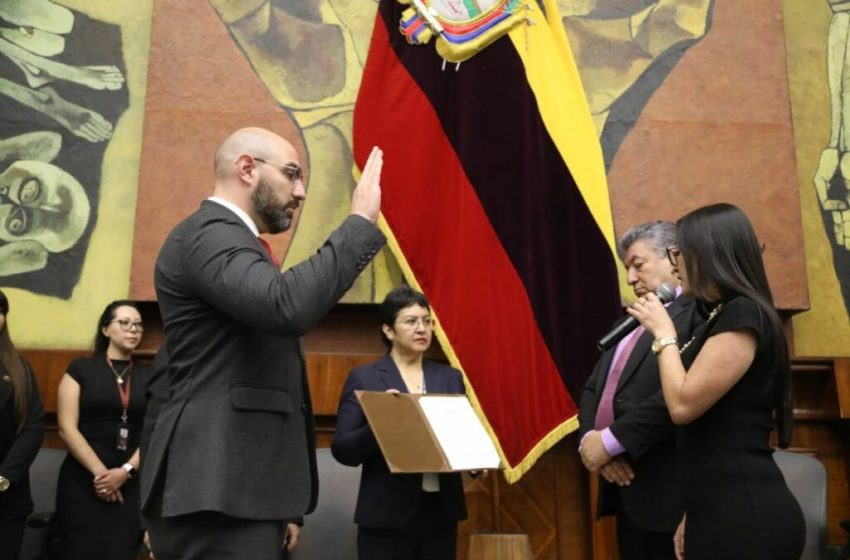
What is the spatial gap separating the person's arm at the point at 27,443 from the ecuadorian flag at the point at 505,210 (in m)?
1.88

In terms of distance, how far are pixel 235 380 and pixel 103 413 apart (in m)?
2.54

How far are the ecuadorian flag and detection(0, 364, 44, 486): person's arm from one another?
188 cm

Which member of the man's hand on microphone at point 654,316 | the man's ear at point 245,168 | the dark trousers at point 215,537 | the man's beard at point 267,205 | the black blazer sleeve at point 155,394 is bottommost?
the dark trousers at point 215,537

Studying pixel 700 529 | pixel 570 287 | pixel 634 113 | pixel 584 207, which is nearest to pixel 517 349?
pixel 570 287

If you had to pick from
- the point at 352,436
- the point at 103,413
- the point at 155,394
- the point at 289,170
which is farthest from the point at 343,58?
the point at 289,170

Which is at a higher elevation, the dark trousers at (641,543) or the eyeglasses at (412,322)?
the eyeglasses at (412,322)

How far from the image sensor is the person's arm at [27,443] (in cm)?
358

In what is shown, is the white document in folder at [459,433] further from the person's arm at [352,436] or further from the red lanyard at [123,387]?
the red lanyard at [123,387]

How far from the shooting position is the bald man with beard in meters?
1.65

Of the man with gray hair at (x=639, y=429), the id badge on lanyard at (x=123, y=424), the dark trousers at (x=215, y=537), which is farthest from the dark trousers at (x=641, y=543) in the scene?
the id badge on lanyard at (x=123, y=424)

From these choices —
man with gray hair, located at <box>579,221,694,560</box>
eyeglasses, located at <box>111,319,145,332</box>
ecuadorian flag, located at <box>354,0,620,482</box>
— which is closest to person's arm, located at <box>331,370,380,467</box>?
man with gray hair, located at <box>579,221,694,560</box>

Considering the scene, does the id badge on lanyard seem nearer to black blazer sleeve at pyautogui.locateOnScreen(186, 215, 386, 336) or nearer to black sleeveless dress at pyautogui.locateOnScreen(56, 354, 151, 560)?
black sleeveless dress at pyautogui.locateOnScreen(56, 354, 151, 560)

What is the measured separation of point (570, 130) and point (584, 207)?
449 mm

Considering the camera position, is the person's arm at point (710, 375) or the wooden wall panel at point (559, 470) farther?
the wooden wall panel at point (559, 470)
